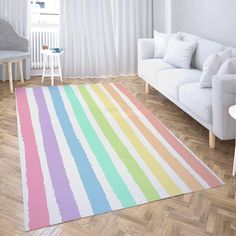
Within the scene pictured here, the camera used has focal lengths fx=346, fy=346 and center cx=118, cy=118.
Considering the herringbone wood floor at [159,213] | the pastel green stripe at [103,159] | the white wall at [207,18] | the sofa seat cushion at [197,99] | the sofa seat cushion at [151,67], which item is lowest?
the herringbone wood floor at [159,213]

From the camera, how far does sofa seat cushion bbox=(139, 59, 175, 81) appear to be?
4.09m

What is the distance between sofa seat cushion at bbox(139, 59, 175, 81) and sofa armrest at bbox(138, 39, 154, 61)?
0.09m

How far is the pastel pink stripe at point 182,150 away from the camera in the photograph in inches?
99.2

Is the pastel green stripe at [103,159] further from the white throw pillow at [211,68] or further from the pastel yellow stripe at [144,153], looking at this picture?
the white throw pillow at [211,68]

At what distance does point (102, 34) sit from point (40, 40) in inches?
38.1

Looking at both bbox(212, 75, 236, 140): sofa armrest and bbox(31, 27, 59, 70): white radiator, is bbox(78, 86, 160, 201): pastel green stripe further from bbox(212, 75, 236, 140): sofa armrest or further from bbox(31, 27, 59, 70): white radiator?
bbox(31, 27, 59, 70): white radiator

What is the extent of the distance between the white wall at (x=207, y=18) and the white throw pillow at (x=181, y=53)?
0.39 metres

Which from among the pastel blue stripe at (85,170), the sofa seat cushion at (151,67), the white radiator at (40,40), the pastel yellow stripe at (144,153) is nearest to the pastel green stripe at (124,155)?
the pastel yellow stripe at (144,153)

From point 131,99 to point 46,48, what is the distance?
1.64 meters

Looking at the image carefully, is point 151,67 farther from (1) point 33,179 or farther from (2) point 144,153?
(1) point 33,179

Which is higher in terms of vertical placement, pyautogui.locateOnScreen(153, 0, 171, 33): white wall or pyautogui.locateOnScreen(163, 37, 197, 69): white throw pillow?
pyautogui.locateOnScreen(153, 0, 171, 33): white wall

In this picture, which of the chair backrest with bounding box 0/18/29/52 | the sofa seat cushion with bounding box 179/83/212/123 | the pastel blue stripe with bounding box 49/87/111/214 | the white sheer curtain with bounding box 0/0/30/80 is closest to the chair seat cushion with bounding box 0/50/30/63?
the chair backrest with bounding box 0/18/29/52

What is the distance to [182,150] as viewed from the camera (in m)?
2.96

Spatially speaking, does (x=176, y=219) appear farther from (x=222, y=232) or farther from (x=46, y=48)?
(x=46, y=48)
